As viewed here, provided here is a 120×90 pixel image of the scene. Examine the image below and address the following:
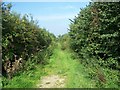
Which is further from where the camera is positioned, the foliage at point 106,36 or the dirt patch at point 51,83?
the foliage at point 106,36

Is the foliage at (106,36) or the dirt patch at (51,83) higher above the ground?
the foliage at (106,36)

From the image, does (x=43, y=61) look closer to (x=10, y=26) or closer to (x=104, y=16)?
(x=10, y=26)

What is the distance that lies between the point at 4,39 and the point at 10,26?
4.93 feet

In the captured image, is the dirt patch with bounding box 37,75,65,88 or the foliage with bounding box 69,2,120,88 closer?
the dirt patch with bounding box 37,75,65,88

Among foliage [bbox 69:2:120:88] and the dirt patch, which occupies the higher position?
foliage [bbox 69:2:120:88]

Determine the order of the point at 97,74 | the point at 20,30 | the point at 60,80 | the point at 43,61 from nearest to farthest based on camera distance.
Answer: the point at 97,74, the point at 60,80, the point at 20,30, the point at 43,61

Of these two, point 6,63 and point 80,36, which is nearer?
point 6,63

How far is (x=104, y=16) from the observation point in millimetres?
13680

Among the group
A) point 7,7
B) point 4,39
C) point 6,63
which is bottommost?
point 6,63

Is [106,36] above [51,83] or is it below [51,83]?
above

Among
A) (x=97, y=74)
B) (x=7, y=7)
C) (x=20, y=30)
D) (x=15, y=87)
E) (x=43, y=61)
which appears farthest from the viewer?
(x=43, y=61)

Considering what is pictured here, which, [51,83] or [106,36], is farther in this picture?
[106,36]

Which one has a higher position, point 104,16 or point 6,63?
point 104,16

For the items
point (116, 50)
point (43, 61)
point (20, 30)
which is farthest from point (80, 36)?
point (116, 50)
